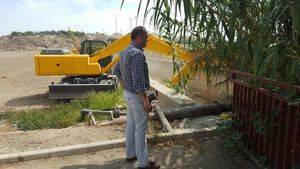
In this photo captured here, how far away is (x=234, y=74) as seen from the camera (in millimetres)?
6258

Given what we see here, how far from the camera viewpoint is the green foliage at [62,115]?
27.6ft

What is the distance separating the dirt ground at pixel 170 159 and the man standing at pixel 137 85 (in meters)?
0.32

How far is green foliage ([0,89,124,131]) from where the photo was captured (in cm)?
841

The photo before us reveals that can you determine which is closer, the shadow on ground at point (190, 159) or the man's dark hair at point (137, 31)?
the man's dark hair at point (137, 31)

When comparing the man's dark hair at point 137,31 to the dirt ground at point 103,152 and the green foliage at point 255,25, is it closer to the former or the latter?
the green foliage at point 255,25

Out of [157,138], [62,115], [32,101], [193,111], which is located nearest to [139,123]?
[157,138]

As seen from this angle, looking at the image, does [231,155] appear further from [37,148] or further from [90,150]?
[37,148]

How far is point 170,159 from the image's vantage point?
596 cm

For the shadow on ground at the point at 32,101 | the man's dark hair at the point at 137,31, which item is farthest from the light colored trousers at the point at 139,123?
the shadow on ground at the point at 32,101

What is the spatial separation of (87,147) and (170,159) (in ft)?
4.21

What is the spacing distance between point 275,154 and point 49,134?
3.84 m

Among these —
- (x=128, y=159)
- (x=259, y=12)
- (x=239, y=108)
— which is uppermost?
(x=259, y=12)

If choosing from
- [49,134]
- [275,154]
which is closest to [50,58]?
[49,134]

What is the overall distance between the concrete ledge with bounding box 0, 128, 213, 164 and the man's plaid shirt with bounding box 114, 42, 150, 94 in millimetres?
1341
